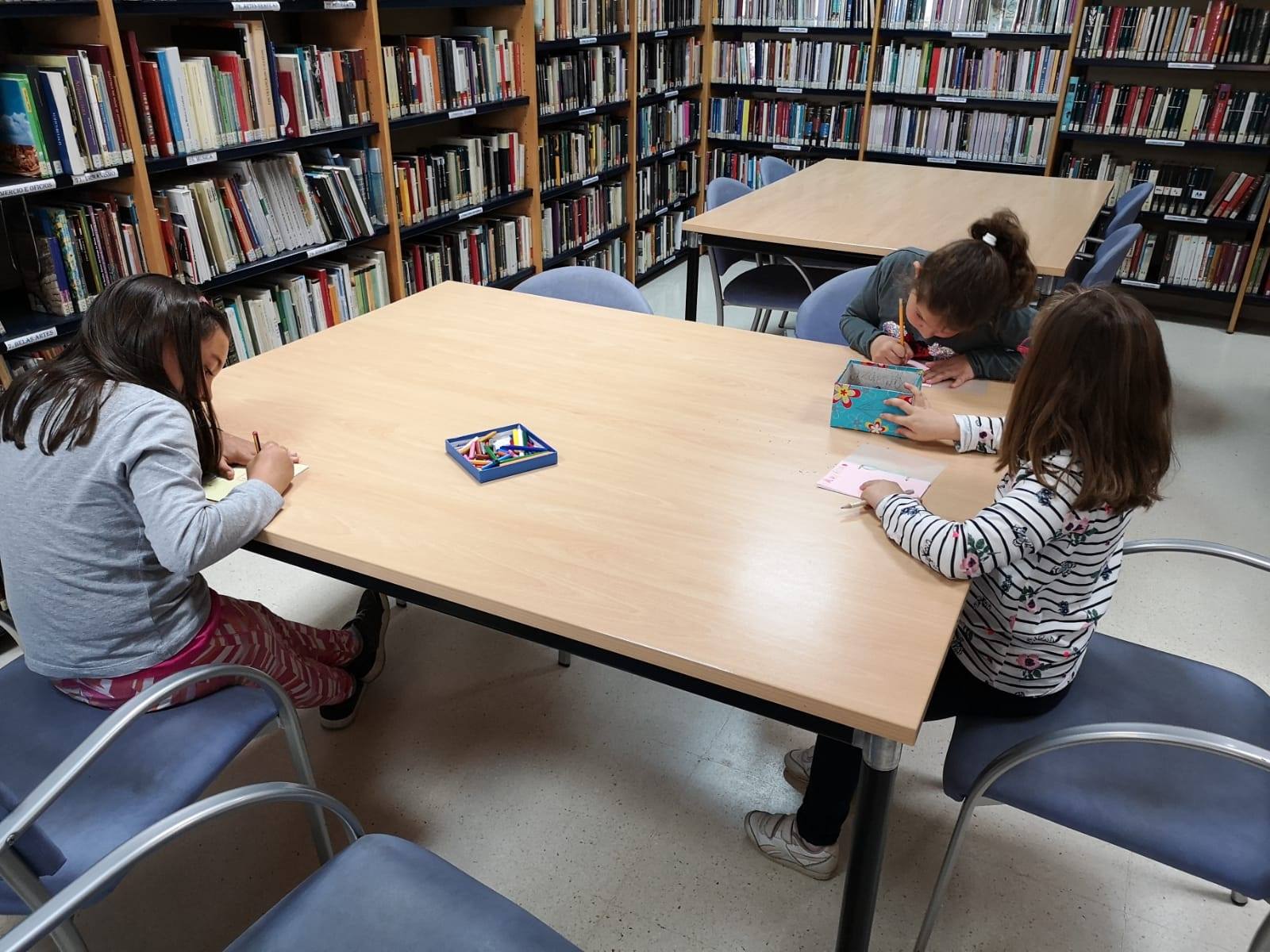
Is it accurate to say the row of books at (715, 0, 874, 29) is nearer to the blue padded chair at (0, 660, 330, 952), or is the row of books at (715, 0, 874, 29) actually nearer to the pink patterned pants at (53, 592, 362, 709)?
the pink patterned pants at (53, 592, 362, 709)

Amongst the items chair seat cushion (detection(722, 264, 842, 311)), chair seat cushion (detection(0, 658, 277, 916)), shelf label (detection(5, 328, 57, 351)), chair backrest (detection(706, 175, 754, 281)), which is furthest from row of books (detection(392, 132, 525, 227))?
chair seat cushion (detection(0, 658, 277, 916))

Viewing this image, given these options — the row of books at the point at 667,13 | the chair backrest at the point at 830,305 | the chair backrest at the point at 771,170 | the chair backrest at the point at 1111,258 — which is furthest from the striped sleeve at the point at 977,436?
the row of books at the point at 667,13

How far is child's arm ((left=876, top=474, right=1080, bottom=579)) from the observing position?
116 cm

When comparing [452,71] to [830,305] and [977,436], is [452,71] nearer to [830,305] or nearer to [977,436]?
[830,305]

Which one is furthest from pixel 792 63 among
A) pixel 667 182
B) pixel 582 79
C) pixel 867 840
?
pixel 867 840

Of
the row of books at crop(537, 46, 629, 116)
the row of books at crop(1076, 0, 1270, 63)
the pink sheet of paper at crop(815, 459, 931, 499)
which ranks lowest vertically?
the pink sheet of paper at crop(815, 459, 931, 499)

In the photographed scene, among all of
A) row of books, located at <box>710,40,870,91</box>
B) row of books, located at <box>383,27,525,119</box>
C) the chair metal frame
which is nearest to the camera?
the chair metal frame

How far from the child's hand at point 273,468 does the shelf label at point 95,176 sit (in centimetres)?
130

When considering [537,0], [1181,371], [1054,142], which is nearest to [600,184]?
[537,0]

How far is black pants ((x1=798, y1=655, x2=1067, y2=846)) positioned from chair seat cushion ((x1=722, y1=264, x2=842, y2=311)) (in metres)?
2.12

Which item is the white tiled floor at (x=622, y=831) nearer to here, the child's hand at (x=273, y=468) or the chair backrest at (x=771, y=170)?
the child's hand at (x=273, y=468)

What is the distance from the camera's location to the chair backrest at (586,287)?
7.83ft

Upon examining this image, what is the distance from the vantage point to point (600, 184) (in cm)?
486

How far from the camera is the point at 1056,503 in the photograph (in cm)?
116
